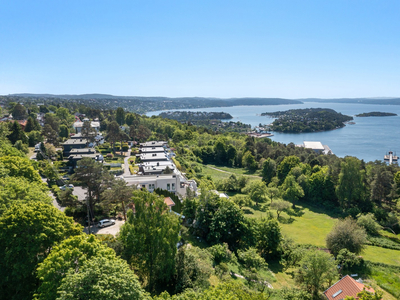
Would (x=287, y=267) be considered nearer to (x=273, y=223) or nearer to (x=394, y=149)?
(x=273, y=223)

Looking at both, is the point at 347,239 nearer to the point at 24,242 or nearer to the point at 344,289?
the point at 344,289

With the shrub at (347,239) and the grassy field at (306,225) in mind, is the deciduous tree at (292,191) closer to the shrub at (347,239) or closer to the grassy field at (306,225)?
the grassy field at (306,225)

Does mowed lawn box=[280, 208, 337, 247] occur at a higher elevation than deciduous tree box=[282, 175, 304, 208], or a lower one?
lower

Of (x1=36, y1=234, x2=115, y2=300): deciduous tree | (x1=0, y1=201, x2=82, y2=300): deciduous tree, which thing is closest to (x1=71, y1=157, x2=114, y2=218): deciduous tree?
(x1=0, y1=201, x2=82, y2=300): deciduous tree

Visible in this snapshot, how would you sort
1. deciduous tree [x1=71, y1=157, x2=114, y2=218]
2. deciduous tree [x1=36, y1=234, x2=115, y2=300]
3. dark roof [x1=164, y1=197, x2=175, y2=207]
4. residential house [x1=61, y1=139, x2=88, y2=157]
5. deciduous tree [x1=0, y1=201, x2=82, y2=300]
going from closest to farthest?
deciduous tree [x1=36, y1=234, x2=115, y2=300]
deciduous tree [x1=0, y1=201, x2=82, y2=300]
deciduous tree [x1=71, y1=157, x2=114, y2=218]
dark roof [x1=164, y1=197, x2=175, y2=207]
residential house [x1=61, y1=139, x2=88, y2=157]

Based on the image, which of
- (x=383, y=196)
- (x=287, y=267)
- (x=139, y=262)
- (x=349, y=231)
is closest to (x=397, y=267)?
(x=349, y=231)

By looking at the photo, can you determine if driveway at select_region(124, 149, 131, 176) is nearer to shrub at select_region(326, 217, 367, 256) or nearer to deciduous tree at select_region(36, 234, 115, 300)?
deciduous tree at select_region(36, 234, 115, 300)

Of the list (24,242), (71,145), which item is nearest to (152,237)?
(24,242)

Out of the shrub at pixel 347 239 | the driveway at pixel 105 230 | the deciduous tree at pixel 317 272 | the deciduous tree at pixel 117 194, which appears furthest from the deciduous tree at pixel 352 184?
the driveway at pixel 105 230

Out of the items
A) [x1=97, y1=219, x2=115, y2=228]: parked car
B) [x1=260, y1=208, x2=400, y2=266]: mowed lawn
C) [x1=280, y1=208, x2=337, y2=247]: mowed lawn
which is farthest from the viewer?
[x1=280, y1=208, x2=337, y2=247]: mowed lawn
